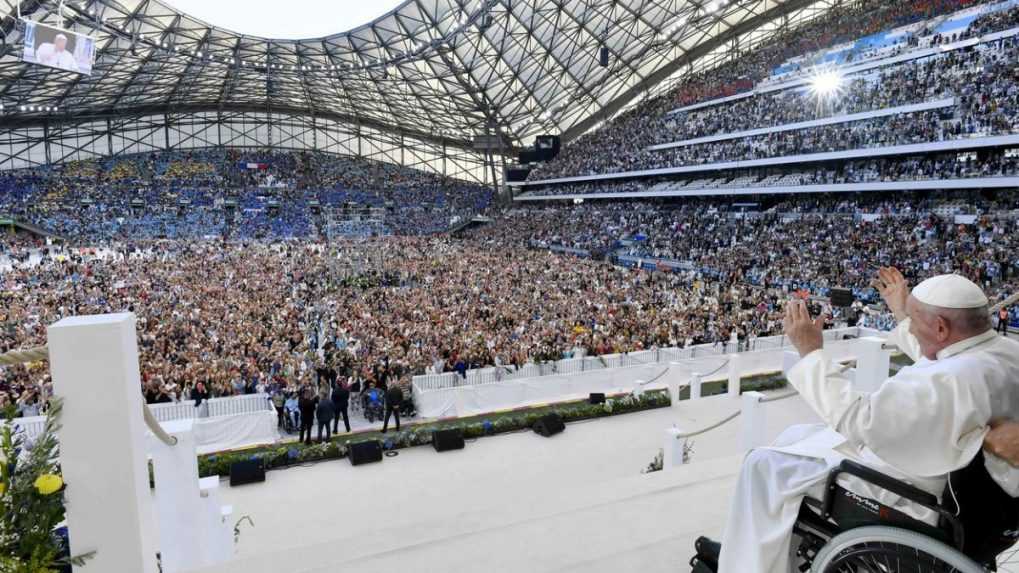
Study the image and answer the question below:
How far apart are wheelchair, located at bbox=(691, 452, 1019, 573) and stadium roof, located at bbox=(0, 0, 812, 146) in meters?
35.5

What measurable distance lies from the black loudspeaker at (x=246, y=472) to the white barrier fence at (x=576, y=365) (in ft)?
12.3

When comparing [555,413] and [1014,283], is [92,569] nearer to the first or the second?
[555,413]

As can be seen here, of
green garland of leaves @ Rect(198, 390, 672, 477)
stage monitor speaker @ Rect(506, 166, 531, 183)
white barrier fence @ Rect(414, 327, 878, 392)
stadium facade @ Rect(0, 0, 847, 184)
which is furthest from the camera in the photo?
stage monitor speaker @ Rect(506, 166, 531, 183)

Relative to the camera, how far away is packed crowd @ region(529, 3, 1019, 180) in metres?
24.8

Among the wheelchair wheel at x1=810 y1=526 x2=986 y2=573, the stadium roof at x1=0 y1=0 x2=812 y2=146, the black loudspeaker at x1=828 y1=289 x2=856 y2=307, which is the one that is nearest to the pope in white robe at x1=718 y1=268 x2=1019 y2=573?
the wheelchair wheel at x1=810 y1=526 x2=986 y2=573

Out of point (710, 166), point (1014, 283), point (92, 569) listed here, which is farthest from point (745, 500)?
point (710, 166)

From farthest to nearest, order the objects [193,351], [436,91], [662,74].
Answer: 1. [662,74]
2. [436,91]
3. [193,351]

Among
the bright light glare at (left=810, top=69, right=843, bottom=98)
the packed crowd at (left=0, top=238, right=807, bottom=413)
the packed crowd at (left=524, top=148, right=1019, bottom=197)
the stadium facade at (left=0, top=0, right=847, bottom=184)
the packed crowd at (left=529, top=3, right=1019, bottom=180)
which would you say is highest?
the stadium facade at (left=0, top=0, right=847, bottom=184)

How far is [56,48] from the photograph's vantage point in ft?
66.9

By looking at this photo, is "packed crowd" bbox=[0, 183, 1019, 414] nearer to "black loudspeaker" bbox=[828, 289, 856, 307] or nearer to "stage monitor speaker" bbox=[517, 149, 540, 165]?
"black loudspeaker" bbox=[828, 289, 856, 307]

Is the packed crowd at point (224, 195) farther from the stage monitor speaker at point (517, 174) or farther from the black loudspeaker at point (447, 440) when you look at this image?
the black loudspeaker at point (447, 440)

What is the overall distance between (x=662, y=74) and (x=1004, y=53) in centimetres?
3177

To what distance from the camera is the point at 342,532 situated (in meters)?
6.71

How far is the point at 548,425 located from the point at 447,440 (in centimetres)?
183
